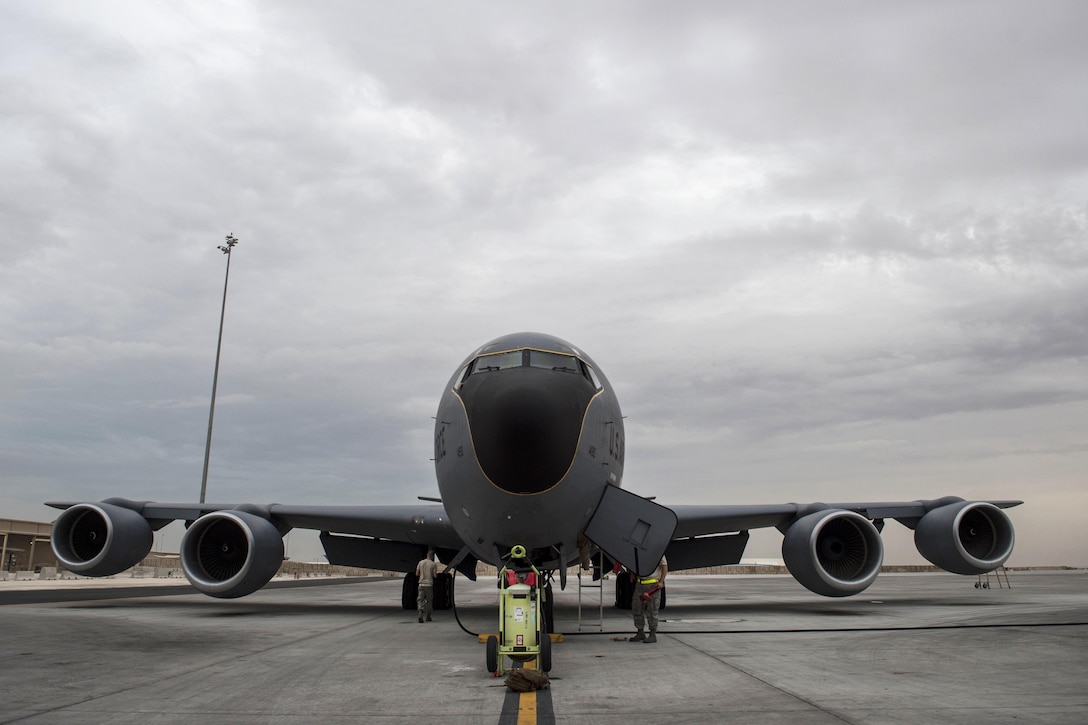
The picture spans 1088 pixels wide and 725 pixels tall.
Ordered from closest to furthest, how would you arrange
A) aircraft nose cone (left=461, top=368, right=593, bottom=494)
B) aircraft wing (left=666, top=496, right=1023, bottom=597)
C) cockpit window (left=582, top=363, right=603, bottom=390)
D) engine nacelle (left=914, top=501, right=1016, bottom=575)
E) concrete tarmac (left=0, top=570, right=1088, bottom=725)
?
concrete tarmac (left=0, top=570, right=1088, bottom=725)
aircraft nose cone (left=461, top=368, right=593, bottom=494)
cockpit window (left=582, top=363, right=603, bottom=390)
aircraft wing (left=666, top=496, right=1023, bottom=597)
engine nacelle (left=914, top=501, right=1016, bottom=575)

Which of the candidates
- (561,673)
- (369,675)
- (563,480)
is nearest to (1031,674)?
(561,673)

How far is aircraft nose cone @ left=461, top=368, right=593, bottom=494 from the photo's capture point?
843 cm

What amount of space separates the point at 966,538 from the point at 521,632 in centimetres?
1242

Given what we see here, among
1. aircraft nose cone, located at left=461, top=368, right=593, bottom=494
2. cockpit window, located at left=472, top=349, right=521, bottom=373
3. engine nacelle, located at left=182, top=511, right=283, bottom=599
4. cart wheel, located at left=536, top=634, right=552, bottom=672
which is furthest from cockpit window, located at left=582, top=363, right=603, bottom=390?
engine nacelle, located at left=182, top=511, right=283, bottom=599

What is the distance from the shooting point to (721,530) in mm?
15812

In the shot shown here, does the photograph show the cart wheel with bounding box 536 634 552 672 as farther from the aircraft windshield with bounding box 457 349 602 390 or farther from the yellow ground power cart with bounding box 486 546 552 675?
the aircraft windshield with bounding box 457 349 602 390

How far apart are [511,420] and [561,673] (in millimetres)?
2673

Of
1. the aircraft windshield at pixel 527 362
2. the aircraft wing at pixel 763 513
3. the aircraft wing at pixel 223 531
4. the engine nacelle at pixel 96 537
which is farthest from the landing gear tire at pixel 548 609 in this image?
the engine nacelle at pixel 96 537

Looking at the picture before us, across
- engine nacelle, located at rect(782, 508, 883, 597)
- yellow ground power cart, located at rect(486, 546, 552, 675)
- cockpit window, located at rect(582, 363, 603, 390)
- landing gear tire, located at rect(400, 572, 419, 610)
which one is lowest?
landing gear tire, located at rect(400, 572, 419, 610)

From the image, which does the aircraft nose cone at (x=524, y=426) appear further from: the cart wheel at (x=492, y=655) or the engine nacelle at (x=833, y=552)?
the engine nacelle at (x=833, y=552)

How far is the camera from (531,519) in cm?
913

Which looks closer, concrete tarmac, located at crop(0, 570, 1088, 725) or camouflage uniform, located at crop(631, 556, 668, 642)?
concrete tarmac, located at crop(0, 570, 1088, 725)

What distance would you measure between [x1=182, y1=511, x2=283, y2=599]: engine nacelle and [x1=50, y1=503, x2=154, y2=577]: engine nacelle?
5.95 feet

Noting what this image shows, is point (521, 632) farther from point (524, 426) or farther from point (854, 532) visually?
point (854, 532)
